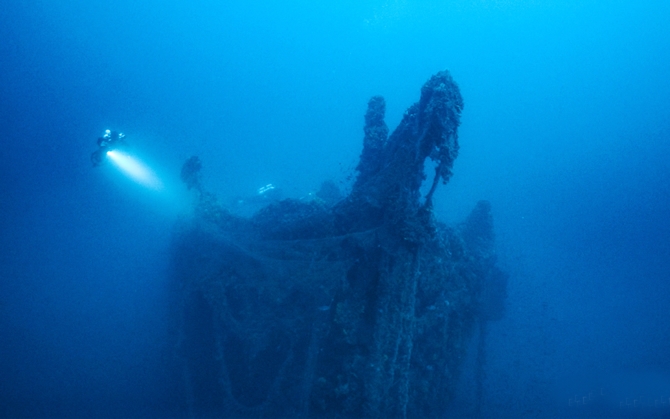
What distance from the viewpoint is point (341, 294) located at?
5.86 m

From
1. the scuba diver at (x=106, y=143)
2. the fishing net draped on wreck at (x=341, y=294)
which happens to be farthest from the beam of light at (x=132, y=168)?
the fishing net draped on wreck at (x=341, y=294)

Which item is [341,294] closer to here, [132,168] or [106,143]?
[106,143]

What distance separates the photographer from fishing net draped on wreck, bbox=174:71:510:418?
5598 mm

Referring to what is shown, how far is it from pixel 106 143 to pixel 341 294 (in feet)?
50.2

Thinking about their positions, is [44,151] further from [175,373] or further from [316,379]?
[316,379]

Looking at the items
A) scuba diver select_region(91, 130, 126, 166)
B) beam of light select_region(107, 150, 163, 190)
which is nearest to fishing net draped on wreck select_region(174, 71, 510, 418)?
scuba diver select_region(91, 130, 126, 166)

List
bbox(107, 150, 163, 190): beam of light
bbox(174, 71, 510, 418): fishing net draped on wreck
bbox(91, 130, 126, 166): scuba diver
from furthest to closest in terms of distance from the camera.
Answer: bbox(107, 150, 163, 190): beam of light, bbox(91, 130, 126, 166): scuba diver, bbox(174, 71, 510, 418): fishing net draped on wreck

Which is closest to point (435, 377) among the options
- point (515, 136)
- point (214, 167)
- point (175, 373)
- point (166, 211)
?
point (175, 373)

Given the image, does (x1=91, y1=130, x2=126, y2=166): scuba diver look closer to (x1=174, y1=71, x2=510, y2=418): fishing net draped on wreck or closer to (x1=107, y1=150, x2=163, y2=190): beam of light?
(x1=174, y1=71, x2=510, y2=418): fishing net draped on wreck

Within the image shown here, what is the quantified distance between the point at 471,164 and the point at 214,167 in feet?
229

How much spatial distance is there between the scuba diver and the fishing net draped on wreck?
754cm

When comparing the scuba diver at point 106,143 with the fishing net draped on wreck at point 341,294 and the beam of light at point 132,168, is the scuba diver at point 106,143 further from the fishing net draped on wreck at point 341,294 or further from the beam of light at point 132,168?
the beam of light at point 132,168

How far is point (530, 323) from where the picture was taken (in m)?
25.1

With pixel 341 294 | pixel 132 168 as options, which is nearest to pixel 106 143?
pixel 341 294
